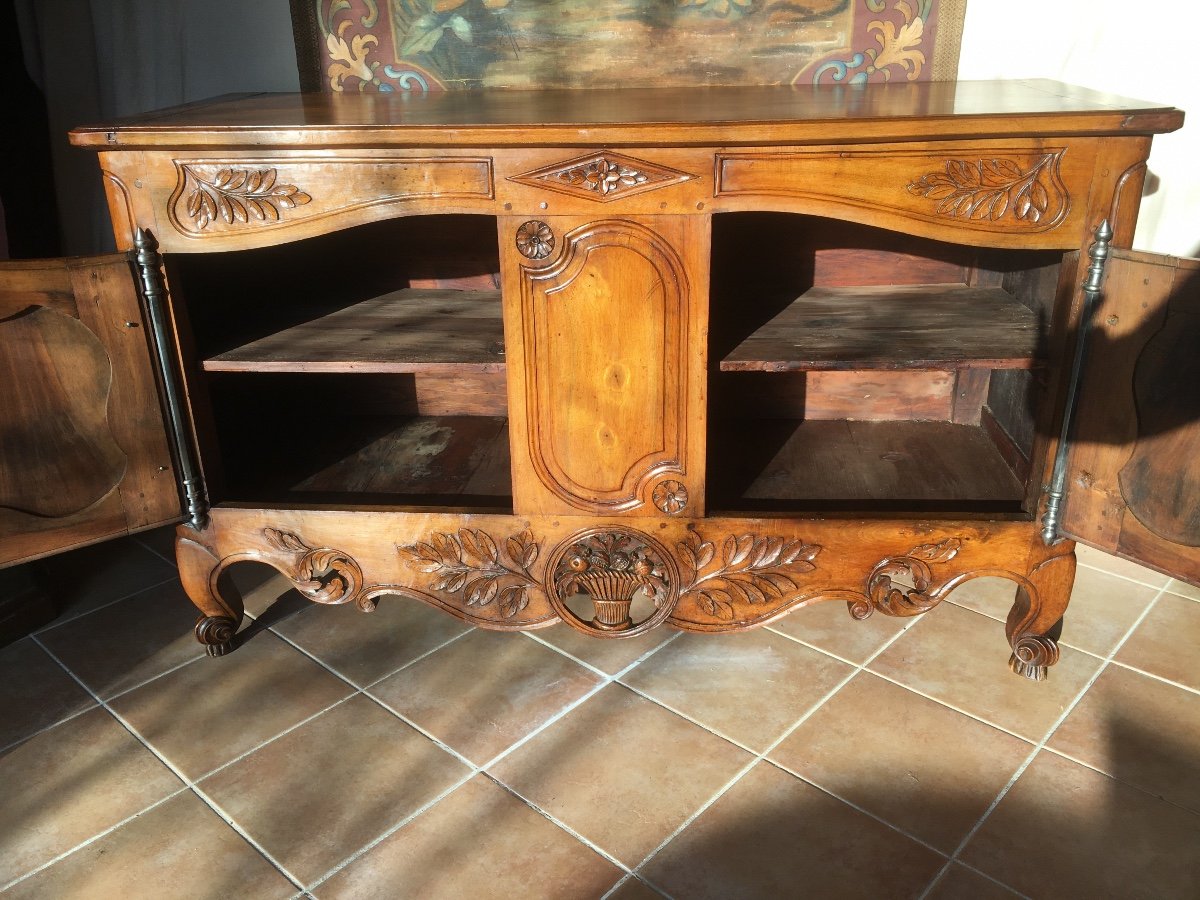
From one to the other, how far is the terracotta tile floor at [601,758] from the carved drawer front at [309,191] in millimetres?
919

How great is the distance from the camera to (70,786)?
1636 millimetres

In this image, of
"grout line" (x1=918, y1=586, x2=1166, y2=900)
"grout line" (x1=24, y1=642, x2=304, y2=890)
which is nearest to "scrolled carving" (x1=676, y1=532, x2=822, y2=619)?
"grout line" (x1=918, y1=586, x2=1166, y2=900)

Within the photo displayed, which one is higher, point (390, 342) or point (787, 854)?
point (390, 342)

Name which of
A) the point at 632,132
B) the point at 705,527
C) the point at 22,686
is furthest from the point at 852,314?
the point at 22,686

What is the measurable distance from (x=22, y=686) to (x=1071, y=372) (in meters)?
2.13

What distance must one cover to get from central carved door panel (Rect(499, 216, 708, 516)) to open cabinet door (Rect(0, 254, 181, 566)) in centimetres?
69

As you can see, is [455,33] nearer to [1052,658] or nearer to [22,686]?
[22,686]

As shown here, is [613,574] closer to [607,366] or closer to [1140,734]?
[607,366]

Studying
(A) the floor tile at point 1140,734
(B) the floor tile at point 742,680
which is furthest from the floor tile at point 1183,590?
(B) the floor tile at point 742,680

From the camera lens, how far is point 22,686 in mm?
1919

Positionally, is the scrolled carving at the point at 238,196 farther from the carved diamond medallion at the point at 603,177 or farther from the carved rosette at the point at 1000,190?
the carved rosette at the point at 1000,190

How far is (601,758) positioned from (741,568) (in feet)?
1.44

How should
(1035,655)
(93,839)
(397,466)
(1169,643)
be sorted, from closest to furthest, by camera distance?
(93,839), (1035,655), (1169,643), (397,466)

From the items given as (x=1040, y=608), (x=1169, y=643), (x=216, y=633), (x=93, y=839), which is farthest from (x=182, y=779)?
(x=1169, y=643)
